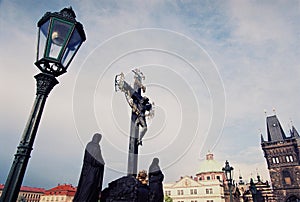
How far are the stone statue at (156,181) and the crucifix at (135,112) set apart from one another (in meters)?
1.03

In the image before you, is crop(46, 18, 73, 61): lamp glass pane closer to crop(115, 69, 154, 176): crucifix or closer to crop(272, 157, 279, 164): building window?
crop(115, 69, 154, 176): crucifix

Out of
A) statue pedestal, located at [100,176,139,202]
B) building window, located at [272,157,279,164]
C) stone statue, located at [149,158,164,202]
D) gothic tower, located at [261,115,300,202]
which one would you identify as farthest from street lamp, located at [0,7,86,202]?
building window, located at [272,157,279,164]

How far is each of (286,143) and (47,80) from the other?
65573 millimetres

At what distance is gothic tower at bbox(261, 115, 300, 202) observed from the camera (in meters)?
50.6

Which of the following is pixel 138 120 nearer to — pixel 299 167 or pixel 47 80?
pixel 47 80

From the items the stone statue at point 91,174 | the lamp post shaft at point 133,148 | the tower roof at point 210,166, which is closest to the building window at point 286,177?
the tower roof at point 210,166

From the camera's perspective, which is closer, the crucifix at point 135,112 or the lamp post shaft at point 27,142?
the lamp post shaft at point 27,142

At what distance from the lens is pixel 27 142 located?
2584 mm

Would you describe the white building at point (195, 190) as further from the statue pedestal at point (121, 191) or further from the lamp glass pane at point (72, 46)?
the lamp glass pane at point (72, 46)

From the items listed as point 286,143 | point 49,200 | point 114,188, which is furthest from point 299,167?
point 49,200

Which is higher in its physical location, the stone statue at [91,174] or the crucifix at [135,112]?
the crucifix at [135,112]

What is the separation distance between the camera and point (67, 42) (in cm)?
302

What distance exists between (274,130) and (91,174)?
67.7m

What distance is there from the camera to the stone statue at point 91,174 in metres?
5.28
